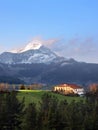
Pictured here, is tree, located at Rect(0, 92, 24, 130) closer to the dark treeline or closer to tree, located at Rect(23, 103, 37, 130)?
the dark treeline

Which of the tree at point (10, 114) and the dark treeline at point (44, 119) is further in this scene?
the tree at point (10, 114)

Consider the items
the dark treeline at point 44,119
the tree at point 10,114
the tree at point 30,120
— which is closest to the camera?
the tree at point 30,120

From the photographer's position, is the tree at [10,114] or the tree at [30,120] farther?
the tree at [10,114]

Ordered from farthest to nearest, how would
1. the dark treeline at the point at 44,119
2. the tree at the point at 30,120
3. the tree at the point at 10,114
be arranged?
the tree at the point at 10,114, the dark treeline at the point at 44,119, the tree at the point at 30,120

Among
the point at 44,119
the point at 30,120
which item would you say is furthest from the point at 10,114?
the point at 30,120

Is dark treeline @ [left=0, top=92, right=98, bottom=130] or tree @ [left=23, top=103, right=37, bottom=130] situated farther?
dark treeline @ [left=0, top=92, right=98, bottom=130]

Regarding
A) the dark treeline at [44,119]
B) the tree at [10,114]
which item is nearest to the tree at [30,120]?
the dark treeline at [44,119]

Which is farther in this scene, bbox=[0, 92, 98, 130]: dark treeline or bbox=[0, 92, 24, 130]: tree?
bbox=[0, 92, 24, 130]: tree

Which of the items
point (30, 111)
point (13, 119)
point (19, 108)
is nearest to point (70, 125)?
point (30, 111)

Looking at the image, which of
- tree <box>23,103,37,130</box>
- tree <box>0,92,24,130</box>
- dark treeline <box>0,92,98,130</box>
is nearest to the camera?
tree <box>23,103,37,130</box>

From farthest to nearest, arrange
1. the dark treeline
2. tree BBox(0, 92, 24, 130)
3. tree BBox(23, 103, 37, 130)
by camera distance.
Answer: tree BBox(0, 92, 24, 130) → the dark treeline → tree BBox(23, 103, 37, 130)

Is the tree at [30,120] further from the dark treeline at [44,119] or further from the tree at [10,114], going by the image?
the tree at [10,114]

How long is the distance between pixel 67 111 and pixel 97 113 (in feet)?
29.1

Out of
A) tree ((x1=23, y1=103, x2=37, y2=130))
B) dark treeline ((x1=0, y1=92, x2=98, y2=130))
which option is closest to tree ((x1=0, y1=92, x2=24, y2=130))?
dark treeline ((x1=0, y1=92, x2=98, y2=130))
